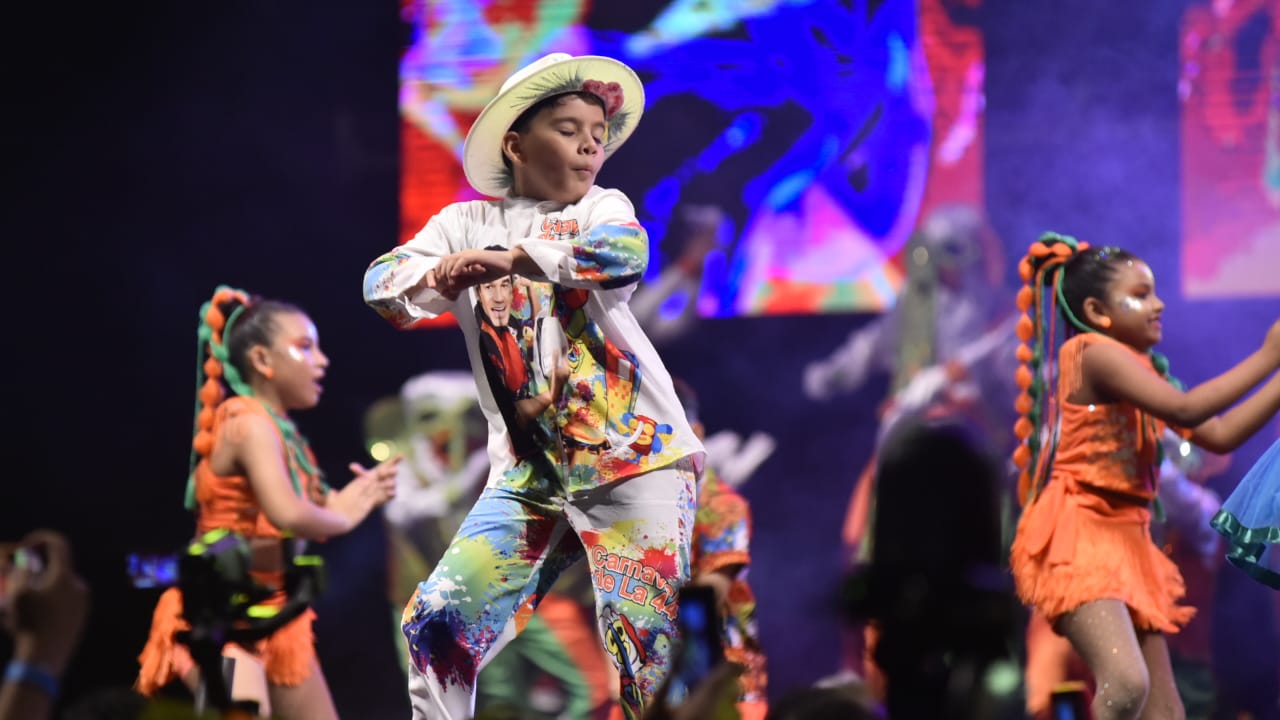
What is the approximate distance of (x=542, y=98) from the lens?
10.4 ft

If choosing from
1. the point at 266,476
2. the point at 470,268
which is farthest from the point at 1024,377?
the point at 266,476

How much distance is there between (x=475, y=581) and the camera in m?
2.99

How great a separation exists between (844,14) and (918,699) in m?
4.79

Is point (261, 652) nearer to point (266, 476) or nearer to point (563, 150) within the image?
point (266, 476)

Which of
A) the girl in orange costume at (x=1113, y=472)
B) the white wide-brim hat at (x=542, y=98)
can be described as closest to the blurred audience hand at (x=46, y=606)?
the white wide-brim hat at (x=542, y=98)

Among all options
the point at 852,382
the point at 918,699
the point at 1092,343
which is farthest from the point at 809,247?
the point at 918,699

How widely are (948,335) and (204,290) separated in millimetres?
3319

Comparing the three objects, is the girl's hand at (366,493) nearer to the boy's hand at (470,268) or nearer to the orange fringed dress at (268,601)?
the orange fringed dress at (268,601)

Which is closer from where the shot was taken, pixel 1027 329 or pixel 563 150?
pixel 563 150

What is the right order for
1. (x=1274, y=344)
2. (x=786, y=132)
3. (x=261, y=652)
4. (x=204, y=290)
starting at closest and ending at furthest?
1. (x=1274, y=344)
2. (x=261, y=652)
3. (x=786, y=132)
4. (x=204, y=290)

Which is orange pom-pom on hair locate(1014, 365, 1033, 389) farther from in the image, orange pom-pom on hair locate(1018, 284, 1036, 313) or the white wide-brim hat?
the white wide-brim hat

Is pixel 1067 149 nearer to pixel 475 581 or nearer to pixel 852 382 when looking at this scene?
pixel 852 382

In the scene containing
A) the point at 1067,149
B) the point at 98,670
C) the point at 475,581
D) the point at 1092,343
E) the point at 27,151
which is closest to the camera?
the point at 475,581

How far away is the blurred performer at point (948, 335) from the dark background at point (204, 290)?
301 millimetres
